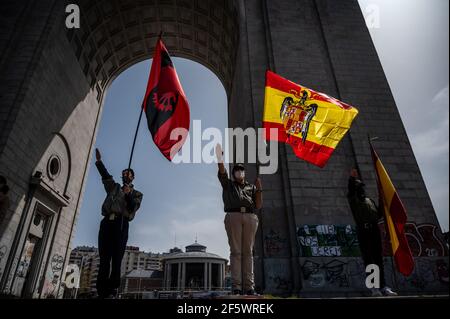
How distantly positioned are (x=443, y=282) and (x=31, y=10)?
74.7 feet

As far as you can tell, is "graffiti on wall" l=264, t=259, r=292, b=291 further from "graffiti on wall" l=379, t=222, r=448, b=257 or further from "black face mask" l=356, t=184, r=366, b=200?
"black face mask" l=356, t=184, r=366, b=200

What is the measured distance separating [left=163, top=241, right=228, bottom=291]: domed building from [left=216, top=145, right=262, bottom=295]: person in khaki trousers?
229 ft

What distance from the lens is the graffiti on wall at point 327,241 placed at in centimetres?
968

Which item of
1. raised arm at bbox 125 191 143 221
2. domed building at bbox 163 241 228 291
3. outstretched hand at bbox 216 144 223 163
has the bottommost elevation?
raised arm at bbox 125 191 143 221

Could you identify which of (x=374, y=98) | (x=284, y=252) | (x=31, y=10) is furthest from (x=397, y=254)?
(x=31, y=10)

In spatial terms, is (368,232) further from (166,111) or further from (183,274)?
(183,274)

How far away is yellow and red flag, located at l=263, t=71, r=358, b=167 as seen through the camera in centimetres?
737

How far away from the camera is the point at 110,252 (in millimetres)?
5055

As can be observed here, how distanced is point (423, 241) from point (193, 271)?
72.1 m

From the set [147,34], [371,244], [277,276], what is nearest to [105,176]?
[371,244]

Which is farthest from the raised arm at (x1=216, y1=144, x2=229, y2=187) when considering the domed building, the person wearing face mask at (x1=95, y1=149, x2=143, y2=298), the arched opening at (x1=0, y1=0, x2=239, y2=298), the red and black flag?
the domed building

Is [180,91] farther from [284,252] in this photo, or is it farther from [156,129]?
[284,252]

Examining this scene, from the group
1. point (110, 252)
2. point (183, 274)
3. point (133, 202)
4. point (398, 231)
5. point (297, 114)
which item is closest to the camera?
point (110, 252)

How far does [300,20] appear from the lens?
15.4m
